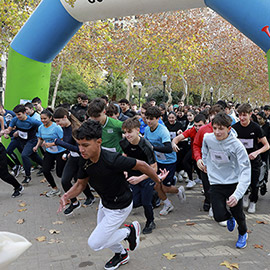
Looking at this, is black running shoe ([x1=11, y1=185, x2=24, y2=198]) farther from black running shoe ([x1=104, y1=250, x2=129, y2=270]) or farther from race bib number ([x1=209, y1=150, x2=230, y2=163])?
race bib number ([x1=209, y1=150, x2=230, y2=163])

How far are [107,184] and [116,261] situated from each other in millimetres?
1084

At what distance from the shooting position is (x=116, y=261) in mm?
3609

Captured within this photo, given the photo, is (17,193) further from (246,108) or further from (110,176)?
(246,108)

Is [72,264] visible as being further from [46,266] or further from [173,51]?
[173,51]

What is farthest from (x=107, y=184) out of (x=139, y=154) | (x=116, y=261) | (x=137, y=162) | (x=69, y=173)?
(x=69, y=173)

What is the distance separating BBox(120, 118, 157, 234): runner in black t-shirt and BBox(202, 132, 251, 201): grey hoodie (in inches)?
31.9

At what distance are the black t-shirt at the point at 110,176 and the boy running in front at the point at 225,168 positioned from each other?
4.37 ft

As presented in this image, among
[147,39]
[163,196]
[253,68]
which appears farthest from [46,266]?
[253,68]

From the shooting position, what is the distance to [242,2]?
5879 mm

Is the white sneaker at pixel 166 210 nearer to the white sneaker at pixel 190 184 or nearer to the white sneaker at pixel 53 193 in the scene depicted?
the white sneaker at pixel 190 184

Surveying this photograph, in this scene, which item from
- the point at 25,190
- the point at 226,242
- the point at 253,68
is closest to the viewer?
the point at 226,242

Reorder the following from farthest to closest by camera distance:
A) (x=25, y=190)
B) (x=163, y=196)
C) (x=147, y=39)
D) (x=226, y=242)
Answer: (x=147, y=39) → (x=25, y=190) → (x=163, y=196) → (x=226, y=242)

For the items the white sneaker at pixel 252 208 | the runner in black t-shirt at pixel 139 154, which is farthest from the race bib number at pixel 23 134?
the white sneaker at pixel 252 208

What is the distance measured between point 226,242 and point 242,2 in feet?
15.1
